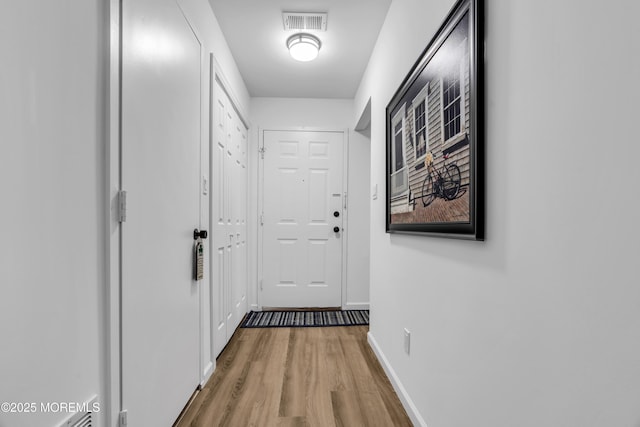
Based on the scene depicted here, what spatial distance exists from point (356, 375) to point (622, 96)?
1942mm

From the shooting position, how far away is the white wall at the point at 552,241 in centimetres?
54

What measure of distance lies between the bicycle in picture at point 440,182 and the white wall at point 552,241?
17cm

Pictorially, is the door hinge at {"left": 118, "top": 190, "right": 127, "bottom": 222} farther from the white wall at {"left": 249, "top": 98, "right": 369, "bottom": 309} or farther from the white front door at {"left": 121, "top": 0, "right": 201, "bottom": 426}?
the white wall at {"left": 249, "top": 98, "right": 369, "bottom": 309}

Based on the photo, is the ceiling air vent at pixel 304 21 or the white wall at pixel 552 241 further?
the ceiling air vent at pixel 304 21

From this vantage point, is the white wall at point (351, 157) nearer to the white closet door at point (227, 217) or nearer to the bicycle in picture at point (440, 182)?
the white closet door at point (227, 217)

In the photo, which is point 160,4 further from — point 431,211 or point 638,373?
point 638,373

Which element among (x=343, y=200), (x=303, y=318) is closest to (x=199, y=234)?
(x=303, y=318)

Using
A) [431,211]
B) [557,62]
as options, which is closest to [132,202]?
[431,211]

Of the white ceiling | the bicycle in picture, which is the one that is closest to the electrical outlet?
the bicycle in picture

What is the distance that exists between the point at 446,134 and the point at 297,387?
1581 mm

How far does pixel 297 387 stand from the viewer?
73.6 inches

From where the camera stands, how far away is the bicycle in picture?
1114mm
